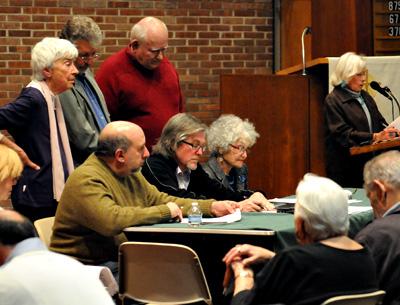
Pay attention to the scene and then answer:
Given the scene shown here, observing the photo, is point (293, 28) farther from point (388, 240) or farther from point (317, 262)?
point (317, 262)

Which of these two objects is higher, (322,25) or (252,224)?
(322,25)

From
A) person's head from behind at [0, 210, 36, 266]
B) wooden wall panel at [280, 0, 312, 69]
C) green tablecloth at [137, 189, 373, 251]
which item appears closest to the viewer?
person's head from behind at [0, 210, 36, 266]

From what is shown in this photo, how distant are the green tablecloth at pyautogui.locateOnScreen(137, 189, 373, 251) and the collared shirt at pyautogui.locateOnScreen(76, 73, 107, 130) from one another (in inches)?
47.2

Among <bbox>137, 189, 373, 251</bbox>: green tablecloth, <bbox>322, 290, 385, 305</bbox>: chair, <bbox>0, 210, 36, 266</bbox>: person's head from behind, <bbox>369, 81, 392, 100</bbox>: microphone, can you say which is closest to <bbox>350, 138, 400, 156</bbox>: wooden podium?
<bbox>369, 81, 392, 100</bbox>: microphone

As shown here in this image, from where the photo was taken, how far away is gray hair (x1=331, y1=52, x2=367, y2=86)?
8.06 m

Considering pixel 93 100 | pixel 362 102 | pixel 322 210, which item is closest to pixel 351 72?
pixel 362 102

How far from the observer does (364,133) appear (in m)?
7.88

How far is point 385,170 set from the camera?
4.39 meters

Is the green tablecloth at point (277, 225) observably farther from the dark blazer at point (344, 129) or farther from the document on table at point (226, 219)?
the dark blazer at point (344, 129)

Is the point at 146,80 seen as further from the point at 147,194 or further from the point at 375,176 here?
the point at 375,176

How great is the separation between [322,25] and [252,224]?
15.4ft

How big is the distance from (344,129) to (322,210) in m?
4.43

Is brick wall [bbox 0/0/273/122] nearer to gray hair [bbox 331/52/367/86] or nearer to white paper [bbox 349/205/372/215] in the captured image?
gray hair [bbox 331/52/367/86]

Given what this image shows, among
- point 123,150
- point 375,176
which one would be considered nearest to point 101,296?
point 375,176
